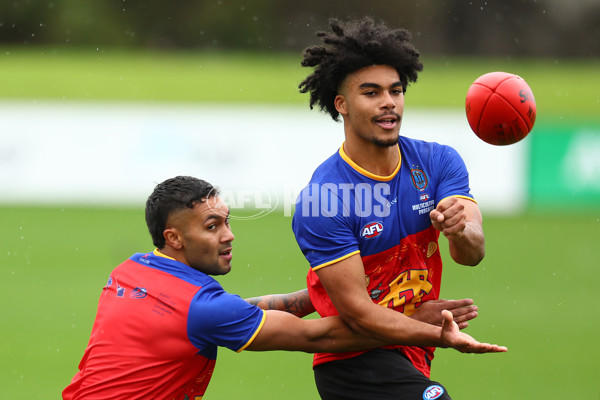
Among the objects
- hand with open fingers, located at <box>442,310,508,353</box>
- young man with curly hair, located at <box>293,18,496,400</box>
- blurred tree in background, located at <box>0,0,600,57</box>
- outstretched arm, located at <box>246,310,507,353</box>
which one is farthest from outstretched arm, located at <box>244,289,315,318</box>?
blurred tree in background, located at <box>0,0,600,57</box>

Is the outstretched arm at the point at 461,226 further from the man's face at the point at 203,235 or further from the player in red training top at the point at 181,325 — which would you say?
the man's face at the point at 203,235

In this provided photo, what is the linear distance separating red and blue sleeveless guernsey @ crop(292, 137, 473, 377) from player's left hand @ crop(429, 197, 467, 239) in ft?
1.24

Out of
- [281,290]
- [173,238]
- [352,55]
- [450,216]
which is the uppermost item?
[352,55]

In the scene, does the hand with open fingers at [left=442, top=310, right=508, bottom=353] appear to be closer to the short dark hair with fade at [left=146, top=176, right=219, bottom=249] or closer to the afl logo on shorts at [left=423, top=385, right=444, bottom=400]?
the afl logo on shorts at [left=423, top=385, right=444, bottom=400]

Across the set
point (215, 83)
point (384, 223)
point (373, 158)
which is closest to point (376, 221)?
point (384, 223)

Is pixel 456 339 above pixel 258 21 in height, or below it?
below

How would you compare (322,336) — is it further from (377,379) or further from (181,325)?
(181,325)

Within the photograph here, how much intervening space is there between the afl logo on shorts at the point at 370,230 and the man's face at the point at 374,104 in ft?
A: 1.49

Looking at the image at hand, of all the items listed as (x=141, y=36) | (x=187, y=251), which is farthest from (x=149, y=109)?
(x=141, y=36)

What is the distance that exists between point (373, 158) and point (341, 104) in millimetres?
388

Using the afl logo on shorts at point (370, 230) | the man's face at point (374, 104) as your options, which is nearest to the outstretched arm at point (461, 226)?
the afl logo on shorts at point (370, 230)

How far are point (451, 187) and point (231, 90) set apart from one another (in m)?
11.2

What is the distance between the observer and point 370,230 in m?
4.80

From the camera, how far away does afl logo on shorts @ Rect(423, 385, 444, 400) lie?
4652 millimetres
